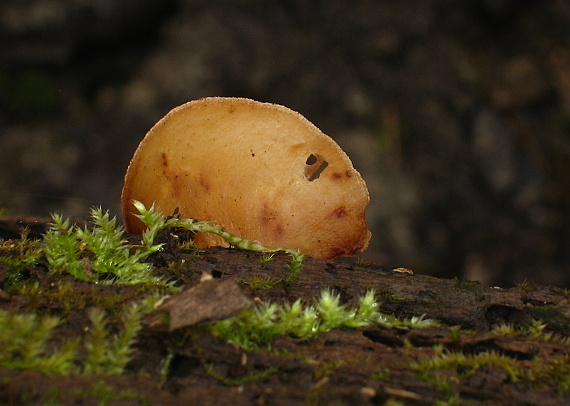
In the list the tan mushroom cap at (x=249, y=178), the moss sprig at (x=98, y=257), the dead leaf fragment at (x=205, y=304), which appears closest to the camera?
the dead leaf fragment at (x=205, y=304)

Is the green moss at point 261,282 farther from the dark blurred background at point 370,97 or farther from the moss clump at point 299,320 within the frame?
the dark blurred background at point 370,97

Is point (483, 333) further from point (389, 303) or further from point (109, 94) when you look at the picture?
point (109, 94)

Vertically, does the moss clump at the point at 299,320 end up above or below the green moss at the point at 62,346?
above

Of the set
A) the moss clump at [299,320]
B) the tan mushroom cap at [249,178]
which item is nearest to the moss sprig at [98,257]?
the tan mushroom cap at [249,178]

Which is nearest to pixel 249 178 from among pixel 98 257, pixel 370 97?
pixel 98 257

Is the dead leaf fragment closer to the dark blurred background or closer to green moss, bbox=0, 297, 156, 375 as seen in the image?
green moss, bbox=0, 297, 156, 375

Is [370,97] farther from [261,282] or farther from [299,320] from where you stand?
[299,320]

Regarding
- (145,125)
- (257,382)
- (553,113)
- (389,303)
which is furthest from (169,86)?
(257,382)
